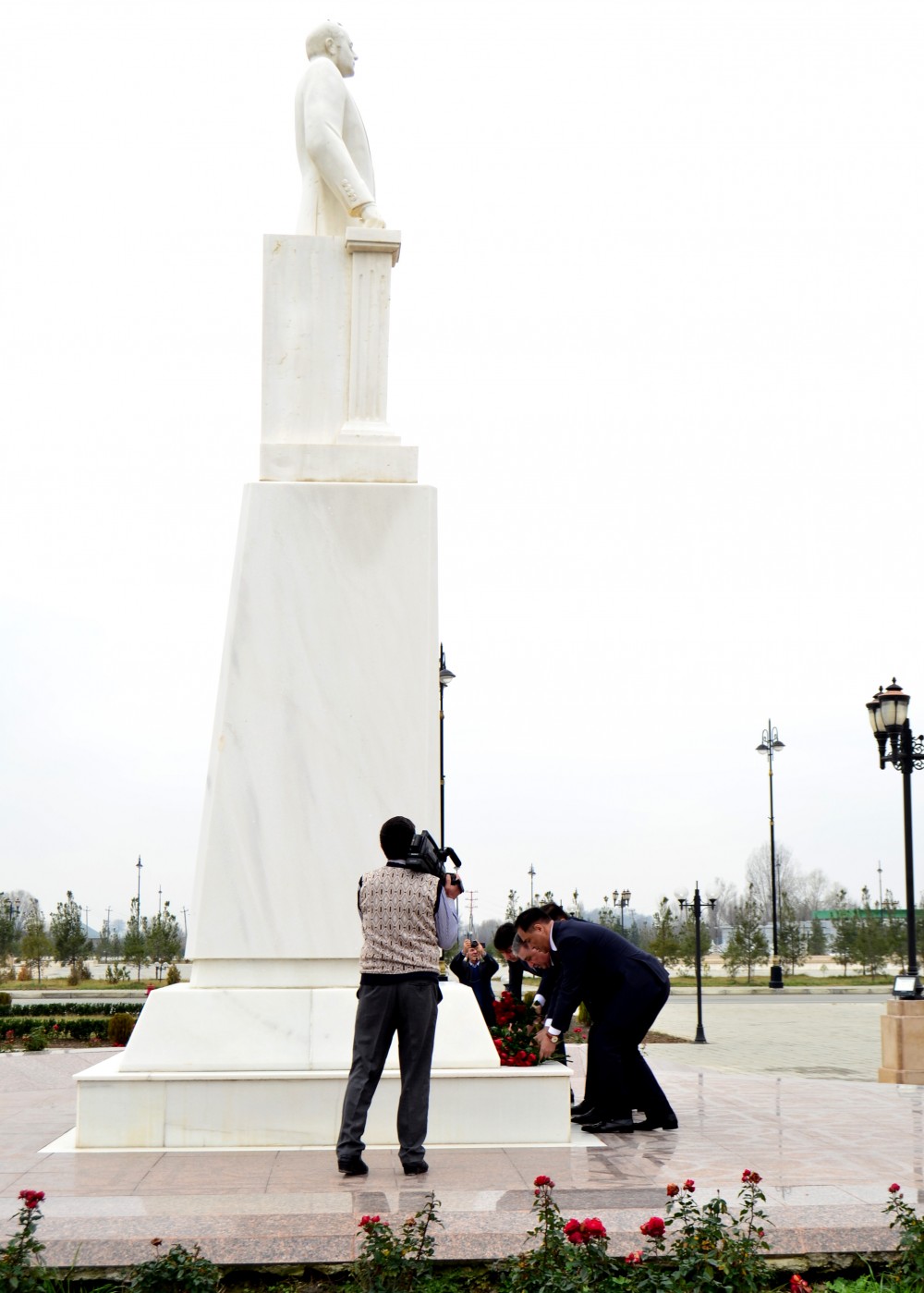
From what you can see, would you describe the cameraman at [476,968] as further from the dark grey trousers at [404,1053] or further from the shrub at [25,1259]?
the shrub at [25,1259]

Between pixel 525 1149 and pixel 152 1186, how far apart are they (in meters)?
2.10

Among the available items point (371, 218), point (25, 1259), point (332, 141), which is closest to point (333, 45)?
point (332, 141)

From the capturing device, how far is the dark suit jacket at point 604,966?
774 cm

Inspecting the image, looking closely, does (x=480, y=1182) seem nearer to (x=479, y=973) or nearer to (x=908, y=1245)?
(x=908, y=1245)

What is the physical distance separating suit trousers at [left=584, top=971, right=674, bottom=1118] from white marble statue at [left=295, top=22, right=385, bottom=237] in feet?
17.1

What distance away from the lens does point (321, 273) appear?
8.55 m

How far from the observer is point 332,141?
28.3ft

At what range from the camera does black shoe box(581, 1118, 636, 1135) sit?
7656 millimetres

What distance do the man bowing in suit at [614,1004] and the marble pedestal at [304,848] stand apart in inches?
25.6

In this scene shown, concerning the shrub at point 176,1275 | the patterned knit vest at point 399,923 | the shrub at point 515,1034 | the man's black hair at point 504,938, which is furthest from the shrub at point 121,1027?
the shrub at point 176,1275

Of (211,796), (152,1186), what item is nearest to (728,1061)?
(211,796)

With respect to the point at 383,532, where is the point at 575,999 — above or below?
below

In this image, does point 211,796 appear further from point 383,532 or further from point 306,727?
point 383,532

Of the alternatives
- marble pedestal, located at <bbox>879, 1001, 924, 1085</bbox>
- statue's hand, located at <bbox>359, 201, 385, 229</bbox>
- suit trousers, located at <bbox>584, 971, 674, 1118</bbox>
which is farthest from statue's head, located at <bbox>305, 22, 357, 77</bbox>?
marble pedestal, located at <bbox>879, 1001, 924, 1085</bbox>
